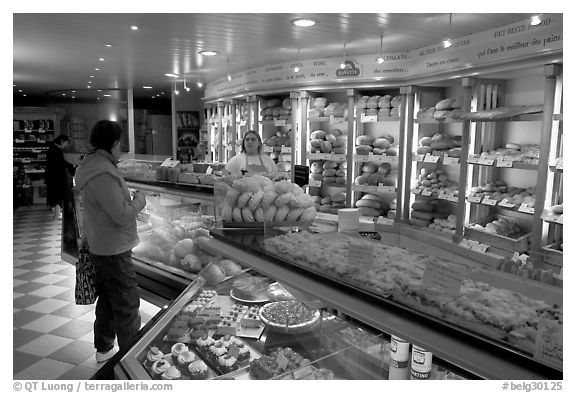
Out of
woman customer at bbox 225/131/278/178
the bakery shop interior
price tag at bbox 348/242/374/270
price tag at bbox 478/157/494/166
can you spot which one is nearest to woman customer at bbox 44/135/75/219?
the bakery shop interior

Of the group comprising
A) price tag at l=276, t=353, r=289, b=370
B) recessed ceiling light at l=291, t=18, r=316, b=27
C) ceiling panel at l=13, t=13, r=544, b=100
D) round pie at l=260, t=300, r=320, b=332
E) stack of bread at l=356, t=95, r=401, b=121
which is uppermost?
ceiling panel at l=13, t=13, r=544, b=100

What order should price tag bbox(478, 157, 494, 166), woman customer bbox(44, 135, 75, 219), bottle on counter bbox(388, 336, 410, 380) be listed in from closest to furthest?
1. bottle on counter bbox(388, 336, 410, 380)
2. price tag bbox(478, 157, 494, 166)
3. woman customer bbox(44, 135, 75, 219)

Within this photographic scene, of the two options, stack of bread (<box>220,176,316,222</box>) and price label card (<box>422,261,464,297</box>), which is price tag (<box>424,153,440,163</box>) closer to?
stack of bread (<box>220,176,316,222</box>)

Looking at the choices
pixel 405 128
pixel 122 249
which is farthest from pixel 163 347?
pixel 405 128

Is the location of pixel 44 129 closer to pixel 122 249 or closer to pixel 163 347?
pixel 122 249

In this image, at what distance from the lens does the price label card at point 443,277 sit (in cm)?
137

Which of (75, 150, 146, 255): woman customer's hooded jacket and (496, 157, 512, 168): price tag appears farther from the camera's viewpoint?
(496, 157, 512, 168): price tag

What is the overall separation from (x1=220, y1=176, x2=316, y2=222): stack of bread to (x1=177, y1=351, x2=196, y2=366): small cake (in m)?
0.68

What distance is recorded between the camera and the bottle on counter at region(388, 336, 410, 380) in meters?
1.82

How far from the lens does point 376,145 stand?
598 cm

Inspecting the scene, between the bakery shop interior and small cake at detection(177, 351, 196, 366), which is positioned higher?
the bakery shop interior

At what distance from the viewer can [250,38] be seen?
515cm

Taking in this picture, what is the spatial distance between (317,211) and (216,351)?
2178 mm
